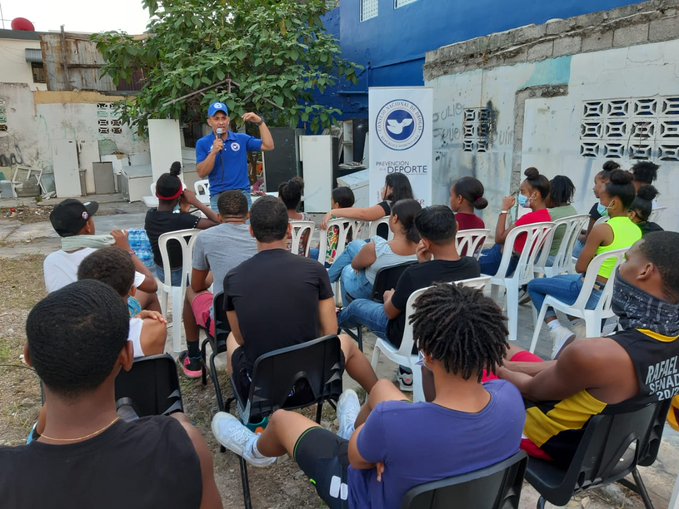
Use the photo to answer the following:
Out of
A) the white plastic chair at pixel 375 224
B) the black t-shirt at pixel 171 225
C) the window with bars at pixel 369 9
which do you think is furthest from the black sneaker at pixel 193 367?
the window with bars at pixel 369 9

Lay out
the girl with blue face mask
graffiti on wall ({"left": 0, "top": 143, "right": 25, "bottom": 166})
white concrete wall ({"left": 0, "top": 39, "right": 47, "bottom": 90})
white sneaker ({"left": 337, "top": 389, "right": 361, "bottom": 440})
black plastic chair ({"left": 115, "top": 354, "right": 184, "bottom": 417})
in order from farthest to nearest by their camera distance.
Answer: white concrete wall ({"left": 0, "top": 39, "right": 47, "bottom": 90}), graffiti on wall ({"left": 0, "top": 143, "right": 25, "bottom": 166}), the girl with blue face mask, white sneaker ({"left": 337, "top": 389, "right": 361, "bottom": 440}), black plastic chair ({"left": 115, "top": 354, "right": 184, "bottom": 417})

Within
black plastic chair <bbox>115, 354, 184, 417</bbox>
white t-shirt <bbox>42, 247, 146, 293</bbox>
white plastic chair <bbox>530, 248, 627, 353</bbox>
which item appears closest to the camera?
black plastic chair <bbox>115, 354, 184, 417</bbox>

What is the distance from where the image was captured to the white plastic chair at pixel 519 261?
3.94 meters

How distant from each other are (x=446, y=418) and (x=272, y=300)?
3.71 feet

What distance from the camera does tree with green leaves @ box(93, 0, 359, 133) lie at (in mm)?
9516

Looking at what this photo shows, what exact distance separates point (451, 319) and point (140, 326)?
52.0 inches

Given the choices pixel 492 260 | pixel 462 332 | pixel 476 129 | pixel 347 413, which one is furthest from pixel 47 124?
pixel 462 332

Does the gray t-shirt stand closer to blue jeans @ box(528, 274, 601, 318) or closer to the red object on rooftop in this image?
blue jeans @ box(528, 274, 601, 318)

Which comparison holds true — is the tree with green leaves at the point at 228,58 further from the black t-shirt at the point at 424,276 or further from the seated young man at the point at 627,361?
the seated young man at the point at 627,361

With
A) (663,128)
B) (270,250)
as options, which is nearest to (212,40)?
(663,128)

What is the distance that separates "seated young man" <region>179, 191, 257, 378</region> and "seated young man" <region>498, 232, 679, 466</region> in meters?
1.84

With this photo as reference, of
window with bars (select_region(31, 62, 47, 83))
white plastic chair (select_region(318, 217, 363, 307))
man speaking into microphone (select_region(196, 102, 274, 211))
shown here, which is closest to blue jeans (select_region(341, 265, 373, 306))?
white plastic chair (select_region(318, 217, 363, 307))

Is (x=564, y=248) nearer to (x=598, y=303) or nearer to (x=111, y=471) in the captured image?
(x=598, y=303)

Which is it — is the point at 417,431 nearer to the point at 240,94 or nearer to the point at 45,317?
the point at 45,317
